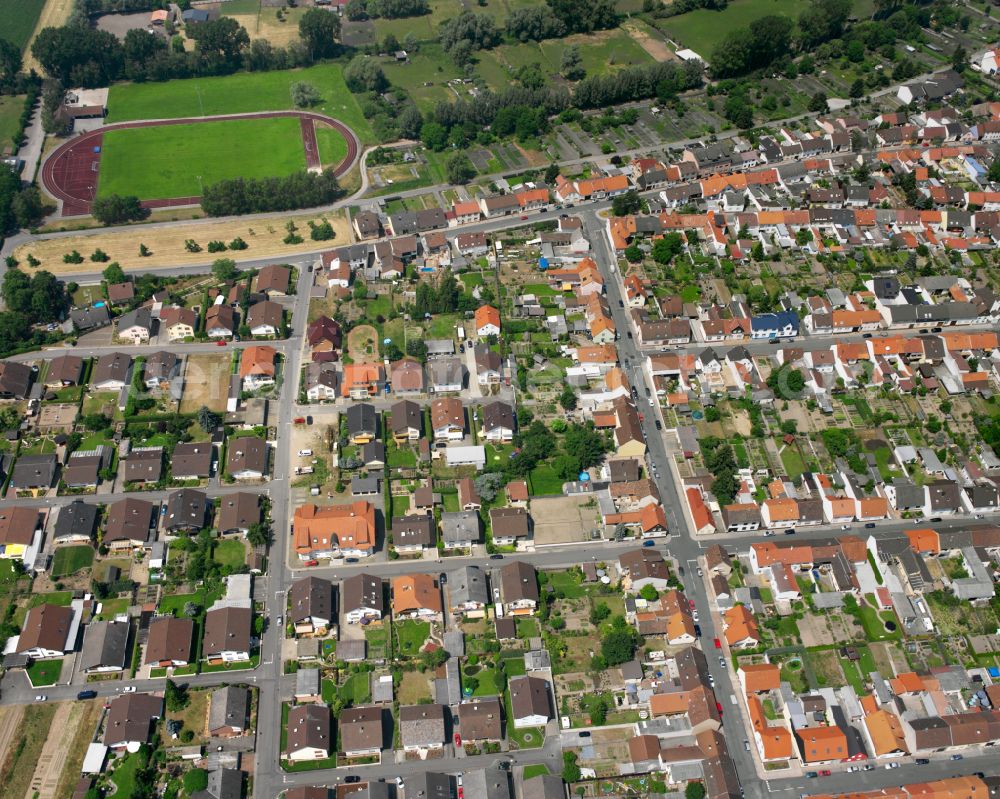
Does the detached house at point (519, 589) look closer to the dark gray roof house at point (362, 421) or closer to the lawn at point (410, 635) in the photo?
the lawn at point (410, 635)

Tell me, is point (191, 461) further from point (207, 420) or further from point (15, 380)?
point (15, 380)

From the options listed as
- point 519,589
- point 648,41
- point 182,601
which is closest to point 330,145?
point 648,41

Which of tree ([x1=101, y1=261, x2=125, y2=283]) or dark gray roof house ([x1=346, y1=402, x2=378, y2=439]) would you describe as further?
tree ([x1=101, y1=261, x2=125, y2=283])

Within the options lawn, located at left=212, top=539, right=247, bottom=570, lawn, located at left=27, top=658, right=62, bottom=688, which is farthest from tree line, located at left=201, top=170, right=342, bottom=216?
lawn, located at left=27, top=658, right=62, bottom=688

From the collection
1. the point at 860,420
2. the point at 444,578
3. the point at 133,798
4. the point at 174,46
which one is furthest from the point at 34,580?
the point at 174,46

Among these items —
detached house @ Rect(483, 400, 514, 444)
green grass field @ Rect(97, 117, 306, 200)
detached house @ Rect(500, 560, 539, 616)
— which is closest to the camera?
detached house @ Rect(500, 560, 539, 616)

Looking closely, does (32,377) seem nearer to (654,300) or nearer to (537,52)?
(654,300)

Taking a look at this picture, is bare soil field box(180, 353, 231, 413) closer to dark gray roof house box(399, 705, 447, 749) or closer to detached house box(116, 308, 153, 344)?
detached house box(116, 308, 153, 344)
